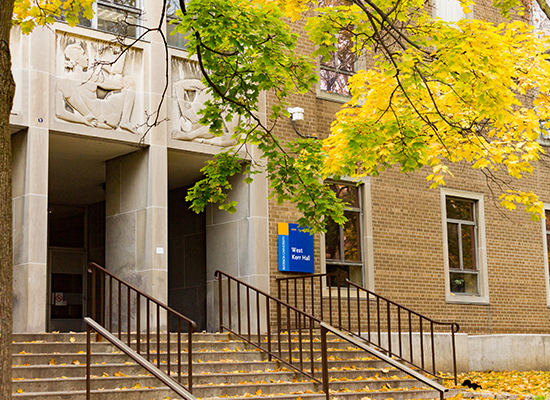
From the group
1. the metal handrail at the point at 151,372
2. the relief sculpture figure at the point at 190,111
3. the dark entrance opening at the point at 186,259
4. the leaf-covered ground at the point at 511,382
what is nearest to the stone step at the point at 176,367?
the metal handrail at the point at 151,372

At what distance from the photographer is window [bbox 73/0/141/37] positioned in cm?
1082

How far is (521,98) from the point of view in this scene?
17.1 meters

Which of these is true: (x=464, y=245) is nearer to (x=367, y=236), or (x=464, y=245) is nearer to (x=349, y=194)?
(x=367, y=236)

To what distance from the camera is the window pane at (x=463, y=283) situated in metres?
15.1

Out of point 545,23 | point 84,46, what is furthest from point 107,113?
point 545,23

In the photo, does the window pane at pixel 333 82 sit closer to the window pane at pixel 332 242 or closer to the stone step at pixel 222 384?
the window pane at pixel 332 242

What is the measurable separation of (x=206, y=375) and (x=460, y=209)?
8.53 m

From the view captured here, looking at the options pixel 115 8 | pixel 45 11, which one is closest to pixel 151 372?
pixel 45 11

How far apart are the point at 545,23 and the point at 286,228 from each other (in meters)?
9.20

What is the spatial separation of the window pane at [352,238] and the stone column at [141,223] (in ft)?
12.7

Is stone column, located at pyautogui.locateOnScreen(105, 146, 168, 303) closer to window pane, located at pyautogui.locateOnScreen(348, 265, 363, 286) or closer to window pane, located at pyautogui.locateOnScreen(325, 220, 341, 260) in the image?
window pane, located at pyautogui.locateOnScreen(325, 220, 341, 260)

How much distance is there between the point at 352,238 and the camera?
44.6 ft

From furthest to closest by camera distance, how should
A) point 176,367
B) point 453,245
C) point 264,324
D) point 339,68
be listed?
point 453,245, point 339,68, point 264,324, point 176,367

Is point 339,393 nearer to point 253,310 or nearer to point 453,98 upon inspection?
point 253,310
